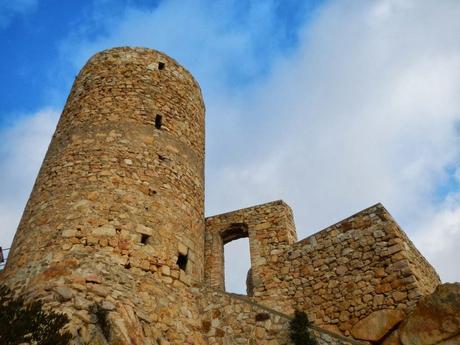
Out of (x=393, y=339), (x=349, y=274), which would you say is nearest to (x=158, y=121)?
(x=349, y=274)

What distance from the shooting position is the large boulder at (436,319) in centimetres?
574

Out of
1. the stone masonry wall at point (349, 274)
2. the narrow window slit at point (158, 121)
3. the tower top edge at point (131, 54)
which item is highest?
the tower top edge at point (131, 54)

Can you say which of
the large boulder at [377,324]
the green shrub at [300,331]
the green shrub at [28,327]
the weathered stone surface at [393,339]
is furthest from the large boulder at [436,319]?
the green shrub at [28,327]

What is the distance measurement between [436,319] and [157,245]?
455 centimetres

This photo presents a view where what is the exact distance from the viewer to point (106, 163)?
757 cm

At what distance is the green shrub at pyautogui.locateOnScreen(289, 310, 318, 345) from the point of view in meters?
5.96

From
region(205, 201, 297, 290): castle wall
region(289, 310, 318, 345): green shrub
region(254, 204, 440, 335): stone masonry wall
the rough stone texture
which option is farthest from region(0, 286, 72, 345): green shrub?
region(205, 201, 297, 290): castle wall

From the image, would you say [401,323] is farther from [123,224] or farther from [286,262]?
[123,224]

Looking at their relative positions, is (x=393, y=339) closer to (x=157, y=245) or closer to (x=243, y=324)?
(x=243, y=324)

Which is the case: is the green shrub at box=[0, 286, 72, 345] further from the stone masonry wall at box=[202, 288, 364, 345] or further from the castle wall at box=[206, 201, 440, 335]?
the castle wall at box=[206, 201, 440, 335]

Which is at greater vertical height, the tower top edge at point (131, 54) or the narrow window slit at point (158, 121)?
the tower top edge at point (131, 54)

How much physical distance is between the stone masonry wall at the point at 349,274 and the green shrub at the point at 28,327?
5080mm

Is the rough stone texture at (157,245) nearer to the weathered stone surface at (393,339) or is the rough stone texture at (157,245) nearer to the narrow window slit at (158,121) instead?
the narrow window slit at (158,121)

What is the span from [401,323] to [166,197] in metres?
4.65
